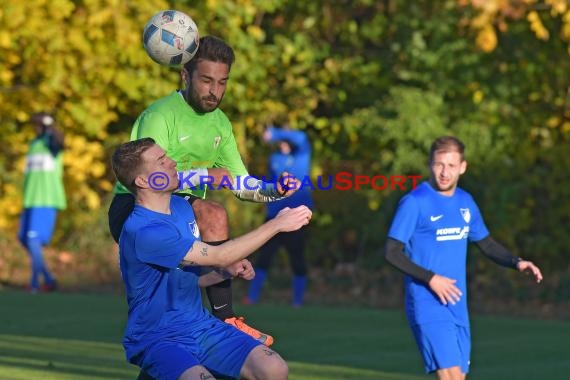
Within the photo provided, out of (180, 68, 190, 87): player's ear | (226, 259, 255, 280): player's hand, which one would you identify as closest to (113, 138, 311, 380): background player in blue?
(226, 259, 255, 280): player's hand

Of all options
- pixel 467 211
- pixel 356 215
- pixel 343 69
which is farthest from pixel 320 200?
pixel 467 211

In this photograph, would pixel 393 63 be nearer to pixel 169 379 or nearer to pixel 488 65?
pixel 488 65

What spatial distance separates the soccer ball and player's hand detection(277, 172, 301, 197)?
1.20 metres

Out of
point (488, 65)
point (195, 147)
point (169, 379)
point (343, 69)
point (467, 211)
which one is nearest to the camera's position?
point (169, 379)

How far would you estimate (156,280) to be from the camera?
21.4 feet

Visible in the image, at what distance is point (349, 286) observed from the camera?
720 inches

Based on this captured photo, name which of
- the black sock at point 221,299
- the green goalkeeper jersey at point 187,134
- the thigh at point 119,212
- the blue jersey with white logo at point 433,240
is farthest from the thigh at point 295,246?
the thigh at point 119,212

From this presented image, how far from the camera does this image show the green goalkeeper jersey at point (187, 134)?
25.3 ft

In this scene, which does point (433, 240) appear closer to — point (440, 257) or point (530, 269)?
point (440, 257)

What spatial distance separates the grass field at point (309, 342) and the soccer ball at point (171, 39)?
2.67 metres

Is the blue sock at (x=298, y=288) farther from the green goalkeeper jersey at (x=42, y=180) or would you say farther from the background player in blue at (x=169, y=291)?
the background player in blue at (x=169, y=291)

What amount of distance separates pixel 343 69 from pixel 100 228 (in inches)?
167

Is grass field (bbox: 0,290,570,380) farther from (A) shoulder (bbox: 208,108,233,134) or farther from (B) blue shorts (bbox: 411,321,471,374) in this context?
(A) shoulder (bbox: 208,108,233,134)

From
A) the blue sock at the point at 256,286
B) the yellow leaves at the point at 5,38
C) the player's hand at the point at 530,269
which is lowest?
the blue sock at the point at 256,286
